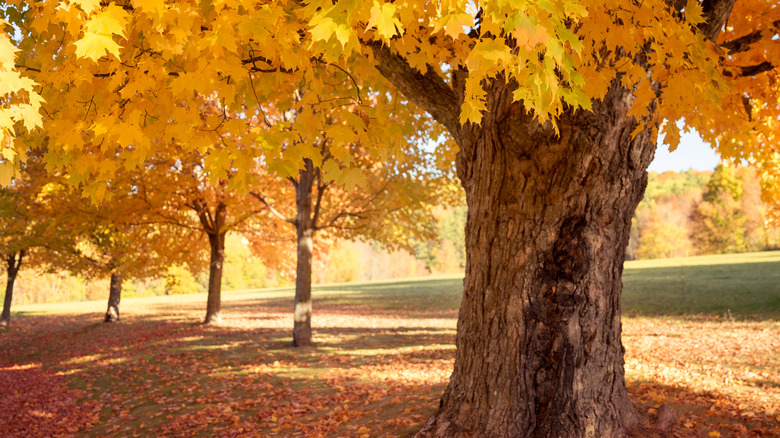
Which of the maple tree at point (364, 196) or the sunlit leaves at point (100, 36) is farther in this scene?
the maple tree at point (364, 196)

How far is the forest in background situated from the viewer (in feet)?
184

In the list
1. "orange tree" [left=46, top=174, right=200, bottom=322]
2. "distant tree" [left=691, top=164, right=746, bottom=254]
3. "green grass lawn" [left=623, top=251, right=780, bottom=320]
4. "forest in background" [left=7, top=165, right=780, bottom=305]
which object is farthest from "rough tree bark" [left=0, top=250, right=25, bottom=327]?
"distant tree" [left=691, top=164, right=746, bottom=254]

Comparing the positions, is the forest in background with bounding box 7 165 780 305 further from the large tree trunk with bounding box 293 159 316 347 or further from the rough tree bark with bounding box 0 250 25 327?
the large tree trunk with bounding box 293 159 316 347

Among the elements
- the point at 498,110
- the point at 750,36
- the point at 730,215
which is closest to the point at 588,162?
the point at 498,110

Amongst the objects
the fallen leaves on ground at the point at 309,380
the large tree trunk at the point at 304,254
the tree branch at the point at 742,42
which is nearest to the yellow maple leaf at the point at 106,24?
the fallen leaves on ground at the point at 309,380

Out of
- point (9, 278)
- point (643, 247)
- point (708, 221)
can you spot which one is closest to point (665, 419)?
point (9, 278)

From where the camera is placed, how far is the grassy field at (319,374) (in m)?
6.28

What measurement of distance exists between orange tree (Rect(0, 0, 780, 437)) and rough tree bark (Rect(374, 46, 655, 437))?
12 mm

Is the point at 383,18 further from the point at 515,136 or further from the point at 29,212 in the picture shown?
the point at 29,212

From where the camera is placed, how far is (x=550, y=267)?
4.39 metres

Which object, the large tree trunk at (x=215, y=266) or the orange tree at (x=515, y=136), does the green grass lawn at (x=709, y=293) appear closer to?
the orange tree at (x=515, y=136)

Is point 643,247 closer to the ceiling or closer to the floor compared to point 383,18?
closer to the ceiling

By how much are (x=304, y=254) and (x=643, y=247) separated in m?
69.6

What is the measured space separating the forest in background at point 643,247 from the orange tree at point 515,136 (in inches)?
1485
